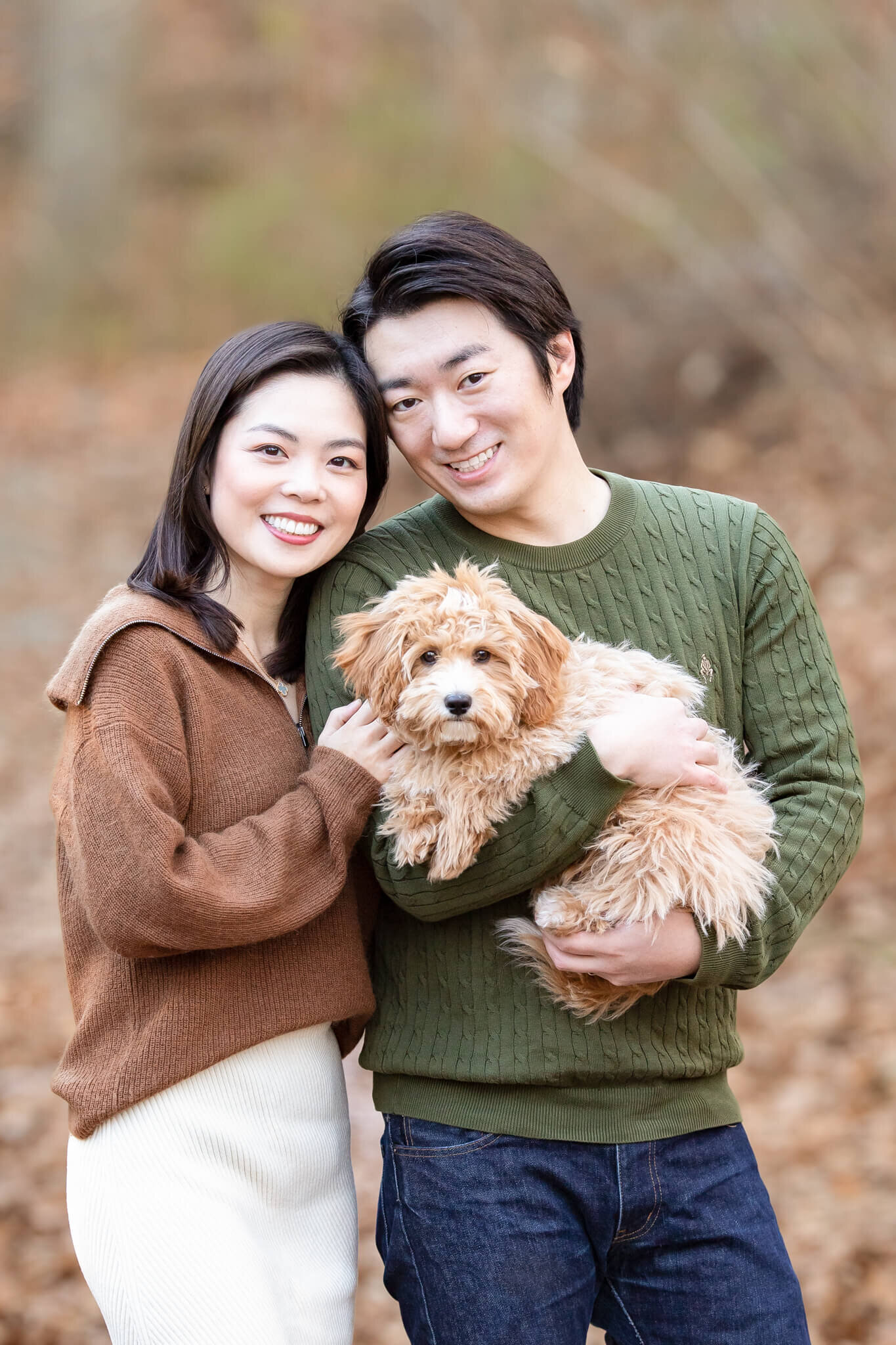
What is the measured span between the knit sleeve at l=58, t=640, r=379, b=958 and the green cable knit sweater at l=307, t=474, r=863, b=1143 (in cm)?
17

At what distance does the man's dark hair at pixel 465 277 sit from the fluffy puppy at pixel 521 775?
2.03 feet

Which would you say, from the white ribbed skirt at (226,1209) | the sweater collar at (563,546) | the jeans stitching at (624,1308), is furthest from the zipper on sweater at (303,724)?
the jeans stitching at (624,1308)

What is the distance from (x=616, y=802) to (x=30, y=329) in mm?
18307

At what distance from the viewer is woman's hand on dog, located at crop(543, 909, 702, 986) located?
2.42m

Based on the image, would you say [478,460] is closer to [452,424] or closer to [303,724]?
[452,424]

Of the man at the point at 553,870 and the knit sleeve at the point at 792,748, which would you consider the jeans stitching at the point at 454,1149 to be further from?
the knit sleeve at the point at 792,748

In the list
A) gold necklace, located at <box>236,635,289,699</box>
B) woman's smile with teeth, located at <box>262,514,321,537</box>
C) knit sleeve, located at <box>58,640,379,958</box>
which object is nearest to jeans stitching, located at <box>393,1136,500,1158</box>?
knit sleeve, located at <box>58,640,379,958</box>

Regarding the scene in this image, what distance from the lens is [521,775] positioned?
2.47m

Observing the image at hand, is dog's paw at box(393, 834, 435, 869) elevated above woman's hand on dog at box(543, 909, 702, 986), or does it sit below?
above

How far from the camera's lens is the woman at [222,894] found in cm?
236

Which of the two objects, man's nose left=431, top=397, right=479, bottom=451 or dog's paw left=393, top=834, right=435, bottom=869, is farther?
man's nose left=431, top=397, right=479, bottom=451

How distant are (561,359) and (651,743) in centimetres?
102

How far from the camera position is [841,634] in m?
8.44

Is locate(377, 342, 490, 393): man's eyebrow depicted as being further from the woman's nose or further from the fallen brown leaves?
the fallen brown leaves
